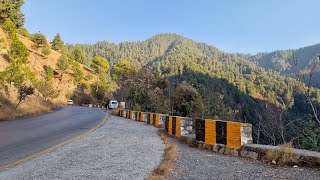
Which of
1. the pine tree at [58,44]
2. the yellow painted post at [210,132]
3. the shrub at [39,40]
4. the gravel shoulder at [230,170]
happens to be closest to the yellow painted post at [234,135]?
the gravel shoulder at [230,170]

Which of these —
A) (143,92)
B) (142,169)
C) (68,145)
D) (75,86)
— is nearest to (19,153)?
(68,145)

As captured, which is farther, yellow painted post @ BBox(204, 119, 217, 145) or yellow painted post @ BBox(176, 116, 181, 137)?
yellow painted post @ BBox(176, 116, 181, 137)

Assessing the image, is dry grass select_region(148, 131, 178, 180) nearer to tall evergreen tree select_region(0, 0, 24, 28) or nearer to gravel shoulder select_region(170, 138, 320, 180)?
gravel shoulder select_region(170, 138, 320, 180)

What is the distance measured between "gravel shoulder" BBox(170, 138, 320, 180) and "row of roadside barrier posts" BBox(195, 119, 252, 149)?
731 millimetres

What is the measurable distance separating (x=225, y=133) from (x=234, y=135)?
1.39 feet

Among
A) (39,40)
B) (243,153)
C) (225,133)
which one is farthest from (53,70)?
(243,153)

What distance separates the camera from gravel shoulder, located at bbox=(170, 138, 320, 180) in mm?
6626

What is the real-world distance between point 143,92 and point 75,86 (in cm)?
6555

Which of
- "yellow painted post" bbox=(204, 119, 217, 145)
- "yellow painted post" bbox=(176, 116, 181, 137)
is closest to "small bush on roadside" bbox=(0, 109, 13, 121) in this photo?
"yellow painted post" bbox=(176, 116, 181, 137)

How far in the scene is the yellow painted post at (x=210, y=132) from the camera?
34.9 ft

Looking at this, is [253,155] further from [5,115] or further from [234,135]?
[5,115]

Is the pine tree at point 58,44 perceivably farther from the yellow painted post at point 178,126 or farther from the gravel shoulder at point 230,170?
the gravel shoulder at point 230,170

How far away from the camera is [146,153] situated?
9.23 metres

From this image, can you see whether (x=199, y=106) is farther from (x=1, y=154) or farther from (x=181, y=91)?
(x=1, y=154)
